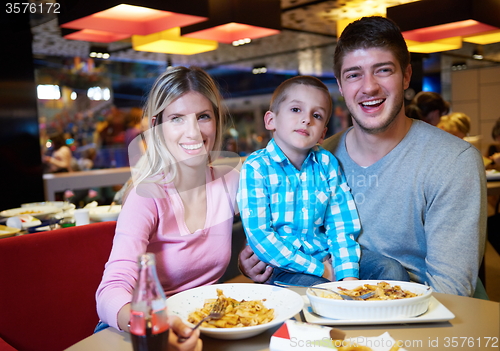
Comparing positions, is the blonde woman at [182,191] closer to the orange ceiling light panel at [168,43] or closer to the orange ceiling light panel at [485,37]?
the orange ceiling light panel at [168,43]

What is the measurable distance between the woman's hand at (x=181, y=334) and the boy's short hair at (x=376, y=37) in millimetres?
1258

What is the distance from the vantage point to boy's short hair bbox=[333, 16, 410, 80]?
5.42 feet

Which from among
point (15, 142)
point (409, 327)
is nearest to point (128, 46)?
point (15, 142)

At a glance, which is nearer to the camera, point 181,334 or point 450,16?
point 181,334

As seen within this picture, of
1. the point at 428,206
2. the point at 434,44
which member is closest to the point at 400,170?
the point at 428,206

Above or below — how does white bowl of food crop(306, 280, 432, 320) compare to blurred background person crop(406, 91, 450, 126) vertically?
below

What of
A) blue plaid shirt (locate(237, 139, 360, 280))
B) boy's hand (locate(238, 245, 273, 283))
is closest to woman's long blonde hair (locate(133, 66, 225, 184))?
blue plaid shirt (locate(237, 139, 360, 280))

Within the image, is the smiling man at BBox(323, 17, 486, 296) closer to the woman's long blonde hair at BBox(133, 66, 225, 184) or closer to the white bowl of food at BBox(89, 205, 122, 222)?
the woman's long blonde hair at BBox(133, 66, 225, 184)

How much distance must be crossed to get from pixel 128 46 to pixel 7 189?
587 cm

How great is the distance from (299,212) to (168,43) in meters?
4.32

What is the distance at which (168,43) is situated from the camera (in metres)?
5.48

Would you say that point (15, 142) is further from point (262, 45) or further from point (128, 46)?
point (262, 45)

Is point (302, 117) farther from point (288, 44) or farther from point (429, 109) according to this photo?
point (288, 44)

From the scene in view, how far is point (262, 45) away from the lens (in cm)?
1032
